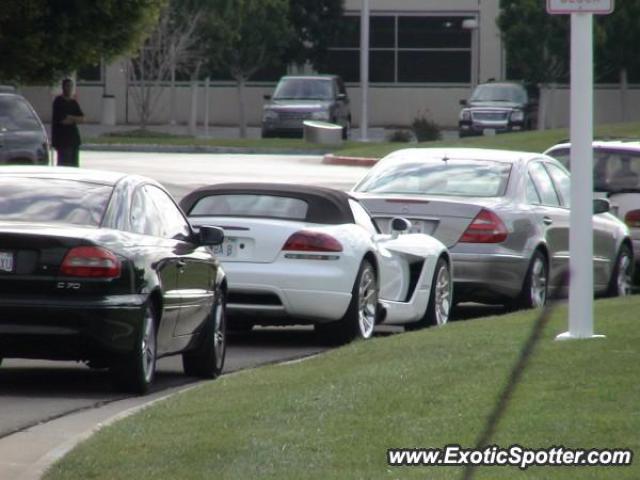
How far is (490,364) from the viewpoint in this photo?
32.2 feet

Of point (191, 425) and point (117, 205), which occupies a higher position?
point (117, 205)

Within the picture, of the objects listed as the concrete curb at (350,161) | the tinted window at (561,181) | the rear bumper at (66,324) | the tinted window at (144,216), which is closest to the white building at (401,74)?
the concrete curb at (350,161)

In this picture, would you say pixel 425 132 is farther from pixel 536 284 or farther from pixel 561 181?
pixel 536 284

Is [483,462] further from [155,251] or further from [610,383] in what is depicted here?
[155,251]

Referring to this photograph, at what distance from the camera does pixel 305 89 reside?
47844 mm

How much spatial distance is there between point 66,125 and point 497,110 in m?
23.0

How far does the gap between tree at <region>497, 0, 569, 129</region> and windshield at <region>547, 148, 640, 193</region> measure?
31.6 meters

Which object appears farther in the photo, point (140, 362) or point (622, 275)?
point (622, 275)

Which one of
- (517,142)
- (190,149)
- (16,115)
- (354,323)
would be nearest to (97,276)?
(354,323)

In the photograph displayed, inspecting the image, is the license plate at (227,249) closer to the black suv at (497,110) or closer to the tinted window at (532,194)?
the tinted window at (532,194)

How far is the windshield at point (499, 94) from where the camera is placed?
47.2m

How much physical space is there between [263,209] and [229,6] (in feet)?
120

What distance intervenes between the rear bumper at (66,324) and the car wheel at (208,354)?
1438mm

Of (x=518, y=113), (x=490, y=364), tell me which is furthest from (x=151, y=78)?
(x=490, y=364)
